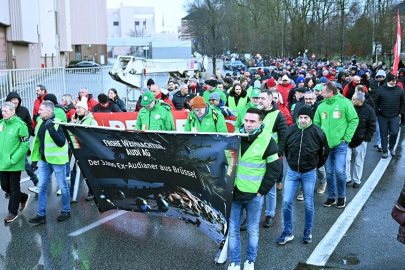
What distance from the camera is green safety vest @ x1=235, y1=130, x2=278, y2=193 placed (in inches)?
209

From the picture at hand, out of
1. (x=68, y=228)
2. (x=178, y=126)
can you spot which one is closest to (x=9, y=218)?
(x=68, y=228)

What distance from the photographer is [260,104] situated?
7.30 metres

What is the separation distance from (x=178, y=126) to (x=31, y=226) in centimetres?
360

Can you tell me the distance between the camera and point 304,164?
6383 millimetres

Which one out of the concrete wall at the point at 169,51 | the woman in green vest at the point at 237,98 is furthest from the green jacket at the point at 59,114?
the concrete wall at the point at 169,51

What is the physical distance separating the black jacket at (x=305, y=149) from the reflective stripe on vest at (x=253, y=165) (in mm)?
1160

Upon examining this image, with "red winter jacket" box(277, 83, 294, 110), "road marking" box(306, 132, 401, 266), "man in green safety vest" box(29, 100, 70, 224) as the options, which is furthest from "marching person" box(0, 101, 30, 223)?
"red winter jacket" box(277, 83, 294, 110)

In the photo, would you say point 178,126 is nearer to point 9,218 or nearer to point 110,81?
point 9,218

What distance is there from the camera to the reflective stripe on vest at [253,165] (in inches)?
209

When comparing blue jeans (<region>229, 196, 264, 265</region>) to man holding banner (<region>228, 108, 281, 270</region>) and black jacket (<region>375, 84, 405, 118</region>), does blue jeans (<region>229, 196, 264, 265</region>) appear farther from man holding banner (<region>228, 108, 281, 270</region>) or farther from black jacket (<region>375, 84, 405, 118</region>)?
black jacket (<region>375, 84, 405, 118</region>)

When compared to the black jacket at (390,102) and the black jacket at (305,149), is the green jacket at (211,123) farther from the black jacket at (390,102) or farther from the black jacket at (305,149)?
the black jacket at (390,102)

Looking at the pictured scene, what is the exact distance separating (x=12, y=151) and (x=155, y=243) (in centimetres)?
269

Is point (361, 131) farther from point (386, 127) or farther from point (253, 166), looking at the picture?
point (253, 166)

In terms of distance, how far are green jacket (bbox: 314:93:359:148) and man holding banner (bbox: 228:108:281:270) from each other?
3.00m
